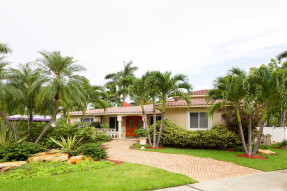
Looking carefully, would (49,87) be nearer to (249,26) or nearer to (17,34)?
(17,34)

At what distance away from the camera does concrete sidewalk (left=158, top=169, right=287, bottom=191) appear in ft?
20.0

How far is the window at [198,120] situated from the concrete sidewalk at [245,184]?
7.87m

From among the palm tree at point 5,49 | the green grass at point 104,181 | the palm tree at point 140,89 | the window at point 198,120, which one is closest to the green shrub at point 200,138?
the window at point 198,120

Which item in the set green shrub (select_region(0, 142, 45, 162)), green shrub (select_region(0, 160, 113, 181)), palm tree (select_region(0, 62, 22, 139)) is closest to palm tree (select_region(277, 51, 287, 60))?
green shrub (select_region(0, 160, 113, 181))

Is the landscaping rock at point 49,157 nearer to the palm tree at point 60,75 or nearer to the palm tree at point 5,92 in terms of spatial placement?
the palm tree at point 60,75

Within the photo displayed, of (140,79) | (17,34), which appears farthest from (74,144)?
(17,34)

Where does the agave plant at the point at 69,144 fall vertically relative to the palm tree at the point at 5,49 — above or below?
below

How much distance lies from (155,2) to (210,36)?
5317 mm

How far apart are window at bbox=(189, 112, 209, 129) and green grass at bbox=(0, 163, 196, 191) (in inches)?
347

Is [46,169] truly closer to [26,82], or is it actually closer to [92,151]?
[92,151]

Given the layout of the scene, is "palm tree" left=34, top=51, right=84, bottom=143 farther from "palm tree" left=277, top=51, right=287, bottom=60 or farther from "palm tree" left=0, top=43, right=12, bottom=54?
"palm tree" left=277, top=51, right=287, bottom=60

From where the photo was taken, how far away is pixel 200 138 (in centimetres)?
1416

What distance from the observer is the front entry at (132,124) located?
2303 centimetres

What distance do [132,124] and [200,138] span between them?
10.3 m
